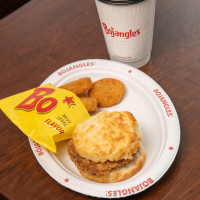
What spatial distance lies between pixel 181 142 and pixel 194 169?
100mm

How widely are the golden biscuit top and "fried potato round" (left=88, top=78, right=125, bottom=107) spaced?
0.61 feet

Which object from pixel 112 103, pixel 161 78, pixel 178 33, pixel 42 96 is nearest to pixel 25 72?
pixel 42 96

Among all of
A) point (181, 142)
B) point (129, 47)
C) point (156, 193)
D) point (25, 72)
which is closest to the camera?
point (156, 193)

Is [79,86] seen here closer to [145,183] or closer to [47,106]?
[47,106]

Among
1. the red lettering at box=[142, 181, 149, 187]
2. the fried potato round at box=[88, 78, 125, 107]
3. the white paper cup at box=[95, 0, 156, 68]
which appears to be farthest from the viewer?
the fried potato round at box=[88, 78, 125, 107]

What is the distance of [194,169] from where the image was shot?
87 cm

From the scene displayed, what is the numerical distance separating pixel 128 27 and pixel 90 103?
0.30 meters

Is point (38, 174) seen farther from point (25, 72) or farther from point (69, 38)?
point (69, 38)

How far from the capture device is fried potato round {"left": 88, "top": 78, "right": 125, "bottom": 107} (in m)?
1.07

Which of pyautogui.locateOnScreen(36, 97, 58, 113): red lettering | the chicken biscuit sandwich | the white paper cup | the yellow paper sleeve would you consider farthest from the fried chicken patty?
the white paper cup

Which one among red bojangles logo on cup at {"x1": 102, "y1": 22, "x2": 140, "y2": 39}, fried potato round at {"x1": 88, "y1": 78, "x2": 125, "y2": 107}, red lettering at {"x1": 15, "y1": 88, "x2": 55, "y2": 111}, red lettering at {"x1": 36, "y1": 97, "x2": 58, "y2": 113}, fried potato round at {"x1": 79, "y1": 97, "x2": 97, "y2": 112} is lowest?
fried potato round at {"x1": 88, "y1": 78, "x2": 125, "y2": 107}

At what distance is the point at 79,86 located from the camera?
1.08 meters

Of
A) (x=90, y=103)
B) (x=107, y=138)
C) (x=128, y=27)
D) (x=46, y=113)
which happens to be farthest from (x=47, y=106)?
(x=128, y=27)

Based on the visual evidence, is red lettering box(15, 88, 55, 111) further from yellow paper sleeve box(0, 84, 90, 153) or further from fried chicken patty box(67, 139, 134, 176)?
fried chicken patty box(67, 139, 134, 176)
